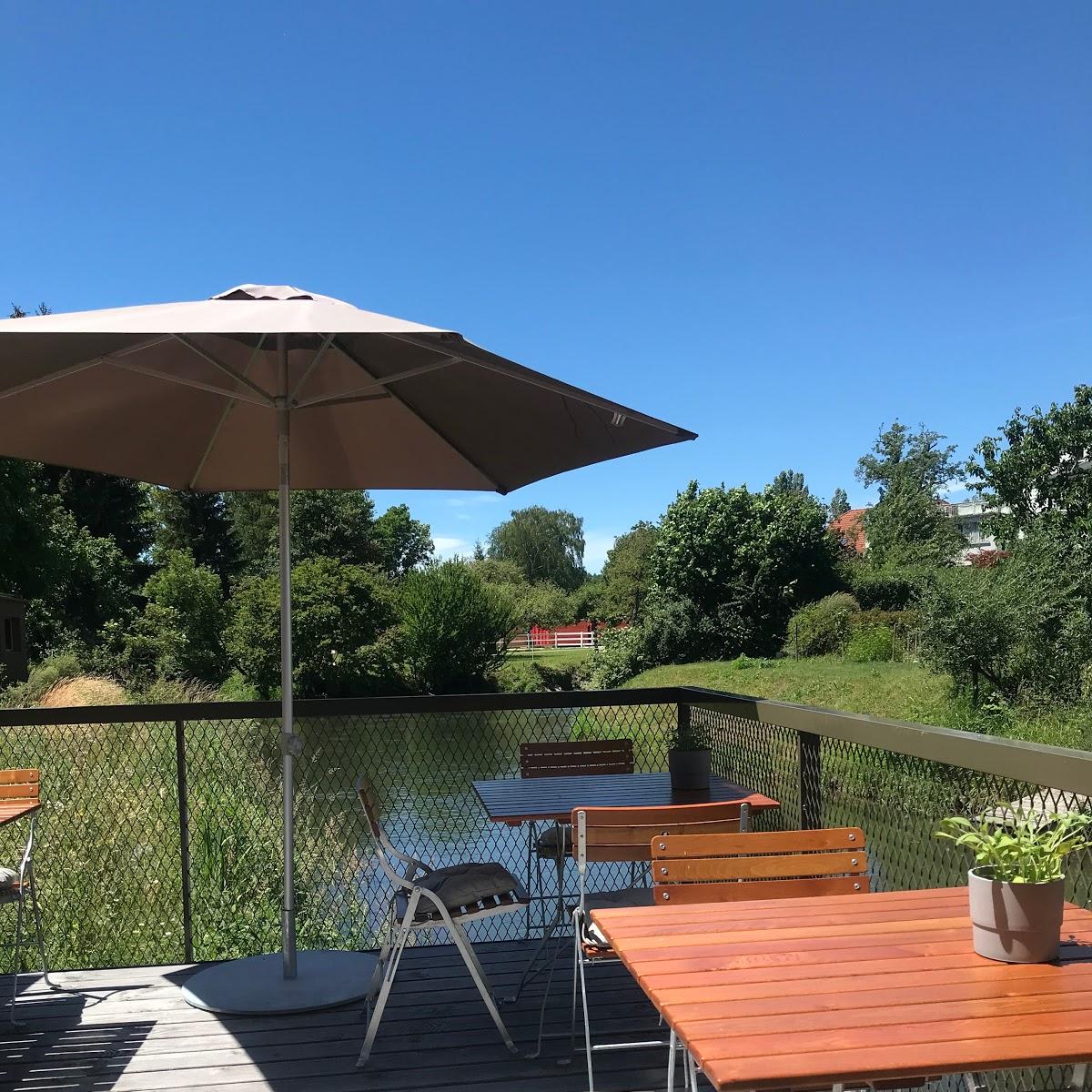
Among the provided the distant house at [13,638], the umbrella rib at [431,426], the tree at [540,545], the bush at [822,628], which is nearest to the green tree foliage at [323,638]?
the distant house at [13,638]

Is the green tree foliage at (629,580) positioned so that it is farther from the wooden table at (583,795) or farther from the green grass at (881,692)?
the wooden table at (583,795)

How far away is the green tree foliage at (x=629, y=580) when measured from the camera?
41.8m

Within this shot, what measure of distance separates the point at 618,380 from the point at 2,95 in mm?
33540

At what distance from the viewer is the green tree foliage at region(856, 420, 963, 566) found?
40656 millimetres

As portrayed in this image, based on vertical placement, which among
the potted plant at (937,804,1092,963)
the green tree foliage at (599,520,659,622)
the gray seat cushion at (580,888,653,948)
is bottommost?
the gray seat cushion at (580,888,653,948)

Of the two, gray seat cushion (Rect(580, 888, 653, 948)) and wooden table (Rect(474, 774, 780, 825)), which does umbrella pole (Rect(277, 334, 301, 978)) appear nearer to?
wooden table (Rect(474, 774, 780, 825))

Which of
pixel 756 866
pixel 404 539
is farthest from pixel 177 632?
pixel 756 866

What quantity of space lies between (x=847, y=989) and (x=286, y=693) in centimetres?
266

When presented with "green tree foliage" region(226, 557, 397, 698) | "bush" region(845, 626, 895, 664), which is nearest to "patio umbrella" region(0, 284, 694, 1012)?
"bush" region(845, 626, 895, 664)

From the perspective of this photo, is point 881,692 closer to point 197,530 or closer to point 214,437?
point 214,437

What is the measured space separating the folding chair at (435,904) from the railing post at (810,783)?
115 centimetres

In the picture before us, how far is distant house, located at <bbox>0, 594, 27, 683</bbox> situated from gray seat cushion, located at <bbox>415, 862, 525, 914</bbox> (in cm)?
2011

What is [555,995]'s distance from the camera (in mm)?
4090

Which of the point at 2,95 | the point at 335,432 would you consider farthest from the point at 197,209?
the point at 335,432
